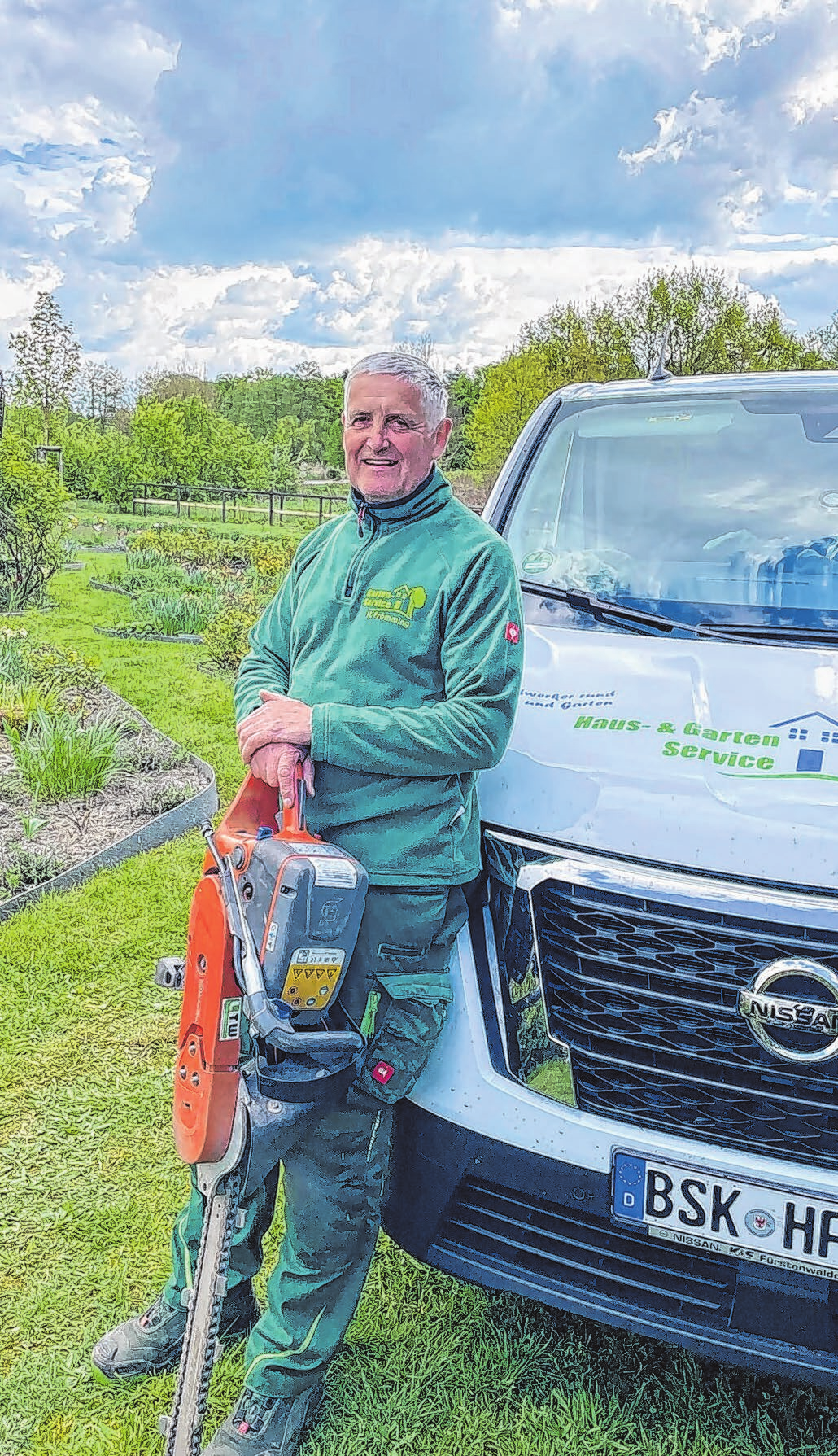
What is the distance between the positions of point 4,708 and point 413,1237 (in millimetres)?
5313

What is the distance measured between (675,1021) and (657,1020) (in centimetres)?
3

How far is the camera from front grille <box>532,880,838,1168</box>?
2.00m

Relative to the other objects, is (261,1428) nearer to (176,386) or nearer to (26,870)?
(26,870)

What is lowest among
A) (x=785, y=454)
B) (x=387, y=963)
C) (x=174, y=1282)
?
(x=174, y=1282)

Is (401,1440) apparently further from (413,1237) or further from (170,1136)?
(170,1136)

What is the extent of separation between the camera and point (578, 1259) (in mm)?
2221

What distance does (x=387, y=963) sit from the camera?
2250 mm

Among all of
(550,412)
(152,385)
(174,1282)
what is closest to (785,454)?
(550,412)

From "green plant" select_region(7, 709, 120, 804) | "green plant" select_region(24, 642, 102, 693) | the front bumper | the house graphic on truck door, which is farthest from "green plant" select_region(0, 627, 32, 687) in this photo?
the house graphic on truck door

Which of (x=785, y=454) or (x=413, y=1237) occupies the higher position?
(x=785, y=454)

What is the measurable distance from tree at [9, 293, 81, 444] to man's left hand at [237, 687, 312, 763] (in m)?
22.8

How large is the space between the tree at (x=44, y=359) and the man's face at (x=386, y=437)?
2263 cm

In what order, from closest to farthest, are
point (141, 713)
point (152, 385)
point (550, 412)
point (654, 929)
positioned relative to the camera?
point (654, 929), point (550, 412), point (141, 713), point (152, 385)


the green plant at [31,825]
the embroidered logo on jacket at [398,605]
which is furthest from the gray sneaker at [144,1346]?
the green plant at [31,825]
